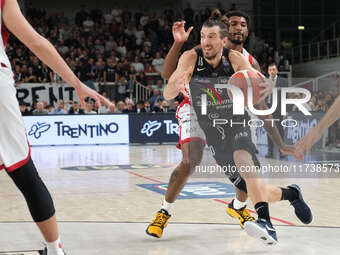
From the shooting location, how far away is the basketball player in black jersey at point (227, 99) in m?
4.13

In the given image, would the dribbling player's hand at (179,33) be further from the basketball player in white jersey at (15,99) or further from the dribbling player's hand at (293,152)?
the basketball player in white jersey at (15,99)

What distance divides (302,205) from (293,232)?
244mm

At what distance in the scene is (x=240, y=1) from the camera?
2550cm

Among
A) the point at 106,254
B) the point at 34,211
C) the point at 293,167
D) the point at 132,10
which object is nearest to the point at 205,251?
the point at 106,254

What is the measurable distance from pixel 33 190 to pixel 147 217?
2.60 meters

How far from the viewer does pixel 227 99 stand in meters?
4.58

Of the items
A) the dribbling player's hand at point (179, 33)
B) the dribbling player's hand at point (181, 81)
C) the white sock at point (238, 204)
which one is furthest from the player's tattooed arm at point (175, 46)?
the white sock at point (238, 204)

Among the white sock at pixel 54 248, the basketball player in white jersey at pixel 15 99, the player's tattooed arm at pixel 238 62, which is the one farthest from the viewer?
the player's tattooed arm at pixel 238 62

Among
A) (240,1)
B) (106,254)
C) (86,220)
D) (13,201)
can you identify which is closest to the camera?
(106,254)

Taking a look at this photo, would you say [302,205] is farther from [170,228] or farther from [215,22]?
[215,22]

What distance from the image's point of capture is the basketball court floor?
4.12 metres

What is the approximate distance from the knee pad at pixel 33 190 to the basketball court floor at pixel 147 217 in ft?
3.53

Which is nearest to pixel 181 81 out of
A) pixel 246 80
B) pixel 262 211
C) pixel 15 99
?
pixel 246 80

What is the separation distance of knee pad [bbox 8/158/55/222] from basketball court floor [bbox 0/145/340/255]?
3.53ft
